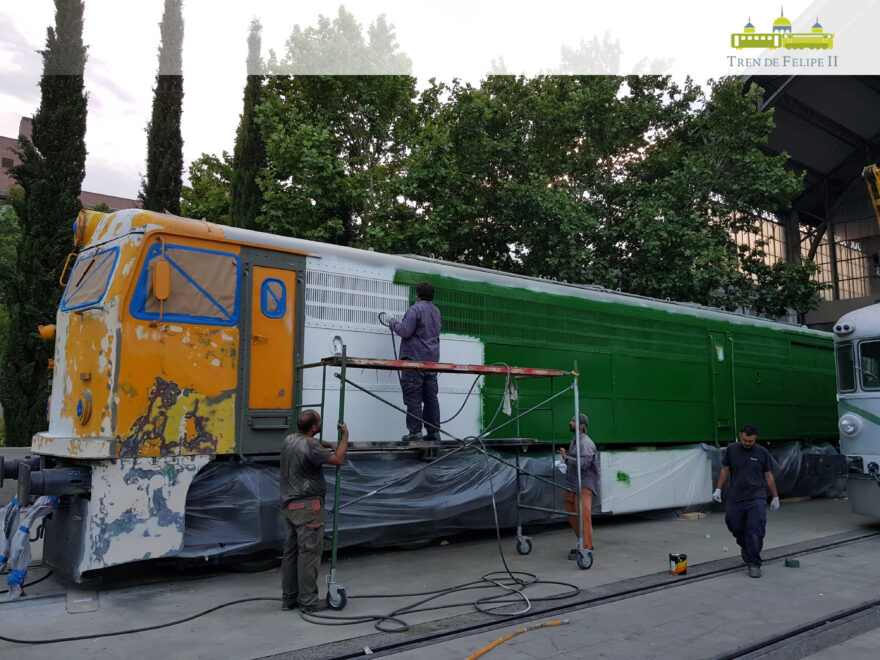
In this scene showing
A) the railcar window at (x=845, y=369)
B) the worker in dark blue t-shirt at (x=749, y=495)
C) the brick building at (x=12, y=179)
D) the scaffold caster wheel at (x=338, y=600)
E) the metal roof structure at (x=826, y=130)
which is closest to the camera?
the scaffold caster wheel at (x=338, y=600)

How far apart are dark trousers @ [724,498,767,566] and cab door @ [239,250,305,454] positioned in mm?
4714

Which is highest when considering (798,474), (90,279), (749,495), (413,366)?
(90,279)

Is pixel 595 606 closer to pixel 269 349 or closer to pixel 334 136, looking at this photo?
pixel 269 349

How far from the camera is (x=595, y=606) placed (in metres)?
5.86

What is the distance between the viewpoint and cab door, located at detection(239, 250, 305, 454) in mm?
6809

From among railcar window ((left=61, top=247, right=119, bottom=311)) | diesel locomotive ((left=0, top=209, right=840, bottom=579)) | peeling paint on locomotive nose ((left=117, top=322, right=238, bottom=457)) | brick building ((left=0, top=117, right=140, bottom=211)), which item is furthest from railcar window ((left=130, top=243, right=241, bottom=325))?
brick building ((left=0, top=117, right=140, bottom=211))

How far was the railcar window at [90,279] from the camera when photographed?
21.3 feet

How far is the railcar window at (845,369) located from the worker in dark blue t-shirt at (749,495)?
3.91m

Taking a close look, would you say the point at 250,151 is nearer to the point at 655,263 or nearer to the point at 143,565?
the point at 655,263

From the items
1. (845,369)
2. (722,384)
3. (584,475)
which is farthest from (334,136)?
(845,369)

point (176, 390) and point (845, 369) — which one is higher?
point (845, 369)

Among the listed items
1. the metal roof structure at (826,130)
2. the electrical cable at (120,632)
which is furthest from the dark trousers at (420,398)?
the metal roof structure at (826,130)

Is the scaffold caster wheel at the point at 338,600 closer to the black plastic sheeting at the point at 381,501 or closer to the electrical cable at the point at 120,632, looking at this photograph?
Result: the electrical cable at the point at 120,632

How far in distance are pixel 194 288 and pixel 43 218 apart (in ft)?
30.9
